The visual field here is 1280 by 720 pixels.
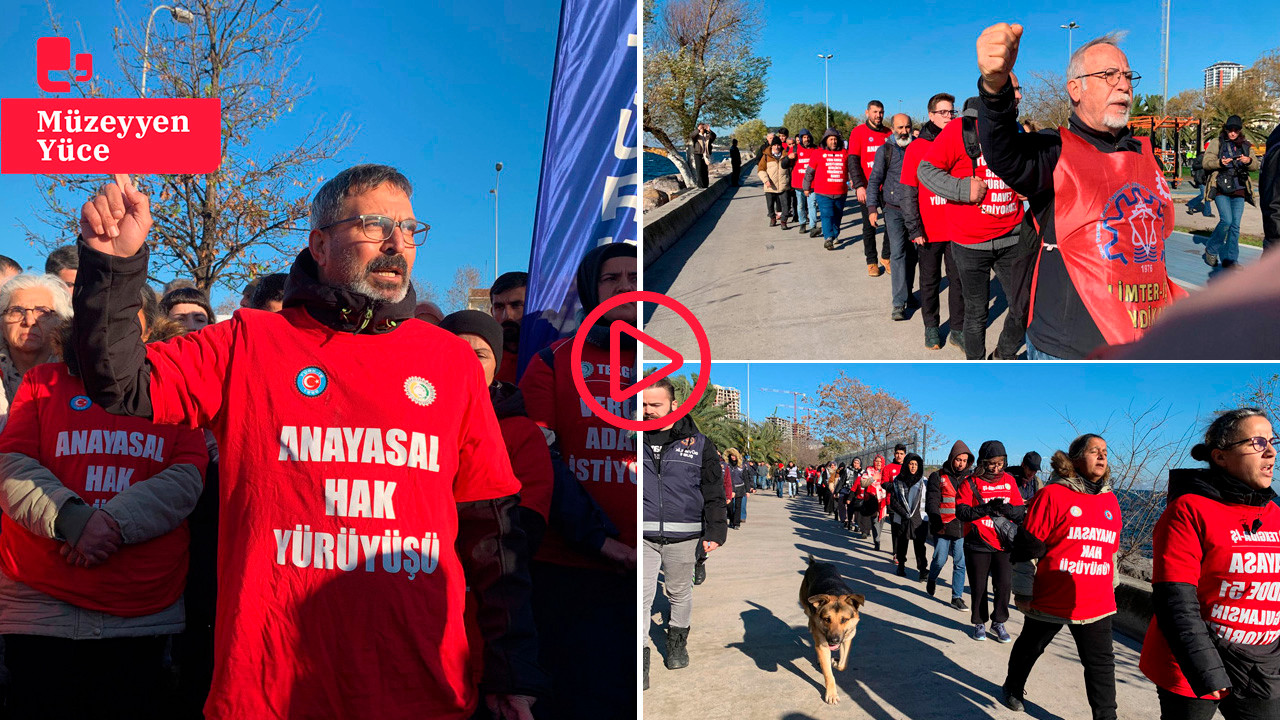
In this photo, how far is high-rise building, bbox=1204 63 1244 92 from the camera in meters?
4.29

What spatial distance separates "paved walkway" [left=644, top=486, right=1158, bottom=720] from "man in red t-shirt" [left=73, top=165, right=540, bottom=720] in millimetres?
2263

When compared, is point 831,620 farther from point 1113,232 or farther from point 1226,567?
point 1113,232

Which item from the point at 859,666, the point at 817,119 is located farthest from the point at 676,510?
the point at 817,119

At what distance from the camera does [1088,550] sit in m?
4.02

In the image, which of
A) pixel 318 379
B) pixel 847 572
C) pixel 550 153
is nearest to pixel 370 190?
pixel 318 379

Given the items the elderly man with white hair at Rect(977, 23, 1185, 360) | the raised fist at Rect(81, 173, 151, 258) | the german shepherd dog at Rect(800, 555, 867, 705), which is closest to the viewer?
the raised fist at Rect(81, 173, 151, 258)

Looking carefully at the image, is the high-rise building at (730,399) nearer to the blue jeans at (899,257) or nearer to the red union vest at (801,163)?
the blue jeans at (899,257)

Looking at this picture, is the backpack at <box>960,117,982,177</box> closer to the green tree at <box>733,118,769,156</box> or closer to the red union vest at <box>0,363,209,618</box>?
the red union vest at <box>0,363,209,618</box>

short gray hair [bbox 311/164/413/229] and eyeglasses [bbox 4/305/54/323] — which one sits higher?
short gray hair [bbox 311/164/413/229]

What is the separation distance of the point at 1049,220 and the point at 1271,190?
85cm

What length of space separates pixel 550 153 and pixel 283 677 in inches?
60.5

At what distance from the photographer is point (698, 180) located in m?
7.80

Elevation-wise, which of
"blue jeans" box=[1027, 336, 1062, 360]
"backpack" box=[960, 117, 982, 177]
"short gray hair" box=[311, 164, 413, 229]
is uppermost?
"backpack" box=[960, 117, 982, 177]

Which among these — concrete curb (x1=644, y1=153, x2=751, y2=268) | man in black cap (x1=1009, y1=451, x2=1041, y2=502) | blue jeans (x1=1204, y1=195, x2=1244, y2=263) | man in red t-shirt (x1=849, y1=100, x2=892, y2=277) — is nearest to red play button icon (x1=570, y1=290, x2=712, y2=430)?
concrete curb (x1=644, y1=153, x2=751, y2=268)
